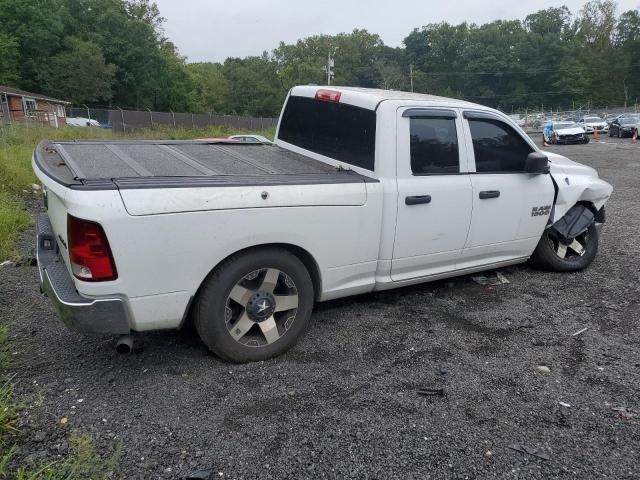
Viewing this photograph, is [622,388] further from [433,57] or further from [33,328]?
[433,57]

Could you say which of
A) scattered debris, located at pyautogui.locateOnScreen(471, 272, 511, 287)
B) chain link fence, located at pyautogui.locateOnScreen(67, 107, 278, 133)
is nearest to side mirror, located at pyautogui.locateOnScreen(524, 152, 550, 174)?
scattered debris, located at pyautogui.locateOnScreen(471, 272, 511, 287)

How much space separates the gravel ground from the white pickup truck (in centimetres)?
36

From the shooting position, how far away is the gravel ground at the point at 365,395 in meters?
2.59

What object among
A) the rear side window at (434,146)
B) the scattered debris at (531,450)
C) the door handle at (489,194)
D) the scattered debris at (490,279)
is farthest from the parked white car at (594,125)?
the scattered debris at (531,450)

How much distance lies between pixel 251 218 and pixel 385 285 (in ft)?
4.64

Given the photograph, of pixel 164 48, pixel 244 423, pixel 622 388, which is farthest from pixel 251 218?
pixel 164 48

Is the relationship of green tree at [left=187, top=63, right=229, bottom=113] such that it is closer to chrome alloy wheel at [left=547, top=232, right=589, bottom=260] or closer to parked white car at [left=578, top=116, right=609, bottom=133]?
parked white car at [left=578, top=116, right=609, bottom=133]

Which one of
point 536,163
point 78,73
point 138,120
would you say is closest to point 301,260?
point 536,163

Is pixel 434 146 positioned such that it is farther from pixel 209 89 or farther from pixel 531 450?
pixel 209 89

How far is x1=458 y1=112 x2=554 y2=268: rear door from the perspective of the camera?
4.45 m

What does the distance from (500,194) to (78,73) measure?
6075cm

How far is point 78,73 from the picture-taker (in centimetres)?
5556

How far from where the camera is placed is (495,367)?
3527mm

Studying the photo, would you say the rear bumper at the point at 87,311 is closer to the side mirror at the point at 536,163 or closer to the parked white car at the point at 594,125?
the side mirror at the point at 536,163
